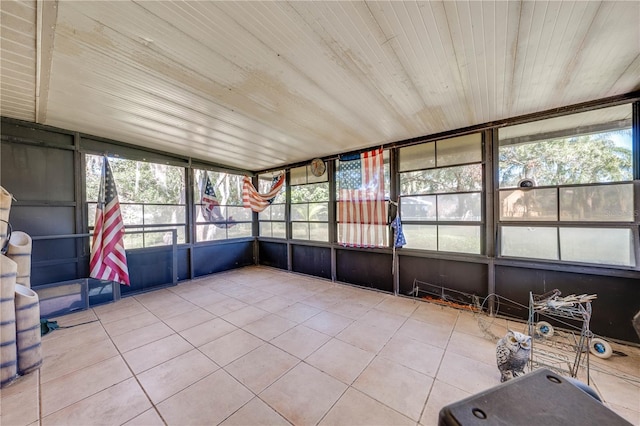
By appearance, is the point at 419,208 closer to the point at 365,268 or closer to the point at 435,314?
the point at 365,268

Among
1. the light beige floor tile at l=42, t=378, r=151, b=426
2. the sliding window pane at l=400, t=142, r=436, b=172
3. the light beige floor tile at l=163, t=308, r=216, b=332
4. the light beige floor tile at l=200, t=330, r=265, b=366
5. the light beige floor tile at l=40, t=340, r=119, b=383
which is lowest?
the light beige floor tile at l=42, t=378, r=151, b=426

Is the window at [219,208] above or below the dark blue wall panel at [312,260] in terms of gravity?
above

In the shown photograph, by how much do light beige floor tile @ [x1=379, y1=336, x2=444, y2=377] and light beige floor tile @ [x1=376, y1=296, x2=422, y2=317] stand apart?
0.76 metres

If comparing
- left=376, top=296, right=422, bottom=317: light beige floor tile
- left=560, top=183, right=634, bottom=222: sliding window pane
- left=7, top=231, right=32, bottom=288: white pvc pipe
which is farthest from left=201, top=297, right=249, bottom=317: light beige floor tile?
left=560, top=183, right=634, bottom=222: sliding window pane

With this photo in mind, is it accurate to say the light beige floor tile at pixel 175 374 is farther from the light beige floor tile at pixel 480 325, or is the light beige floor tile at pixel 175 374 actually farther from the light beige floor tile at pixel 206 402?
the light beige floor tile at pixel 480 325

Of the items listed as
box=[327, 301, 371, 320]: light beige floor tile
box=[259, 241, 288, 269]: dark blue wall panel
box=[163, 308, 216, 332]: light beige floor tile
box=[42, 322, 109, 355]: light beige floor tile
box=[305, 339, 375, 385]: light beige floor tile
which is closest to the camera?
box=[305, 339, 375, 385]: light beige floor tile

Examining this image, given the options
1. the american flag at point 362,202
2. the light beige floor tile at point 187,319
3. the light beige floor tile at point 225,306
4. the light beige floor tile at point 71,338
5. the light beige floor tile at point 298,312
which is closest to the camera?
the light beige floor tile at point 71,338

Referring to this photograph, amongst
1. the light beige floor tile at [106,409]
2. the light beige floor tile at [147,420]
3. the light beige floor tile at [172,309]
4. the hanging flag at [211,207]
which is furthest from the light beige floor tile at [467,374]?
the hanging flag at [211,207]

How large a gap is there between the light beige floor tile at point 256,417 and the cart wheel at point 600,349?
3153mm

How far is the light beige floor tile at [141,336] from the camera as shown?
8.46ft

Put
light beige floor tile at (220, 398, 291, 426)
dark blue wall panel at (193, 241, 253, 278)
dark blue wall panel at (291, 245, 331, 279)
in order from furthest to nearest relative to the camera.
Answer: dark blue wall panel at (193, 241, 253, 278) → dark blue wall panel at (291, 245, 331, 279) → light beige floor tile at (220, 398, 291, 426)

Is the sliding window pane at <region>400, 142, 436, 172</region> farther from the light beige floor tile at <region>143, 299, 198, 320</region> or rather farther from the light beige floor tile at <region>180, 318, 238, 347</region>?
the light beige floor tile at <region>143, 299, 198, 320</region>

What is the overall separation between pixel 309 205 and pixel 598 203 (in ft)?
14.6

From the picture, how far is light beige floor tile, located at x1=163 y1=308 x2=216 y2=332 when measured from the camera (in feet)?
9.87
